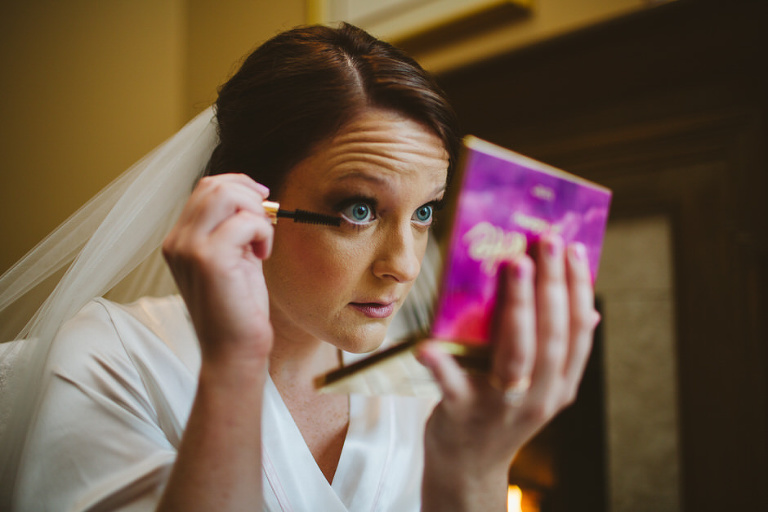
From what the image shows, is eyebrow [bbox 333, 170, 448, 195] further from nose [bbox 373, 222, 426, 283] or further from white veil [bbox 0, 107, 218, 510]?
white veil [bbox 0, 107, 218, 510]

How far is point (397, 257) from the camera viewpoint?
66 cm

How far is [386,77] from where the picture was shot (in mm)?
761

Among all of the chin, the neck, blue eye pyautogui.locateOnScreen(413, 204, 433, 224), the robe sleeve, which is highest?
blue eye pyautogui.locateOnScreen(413, 204, 433, 224)

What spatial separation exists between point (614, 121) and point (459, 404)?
3.96 ft

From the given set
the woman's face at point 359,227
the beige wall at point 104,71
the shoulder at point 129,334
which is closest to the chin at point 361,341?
the woman's face at point 359,227

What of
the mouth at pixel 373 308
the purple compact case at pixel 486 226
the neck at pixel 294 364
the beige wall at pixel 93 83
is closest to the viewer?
the purple compact case at pixel 486 226

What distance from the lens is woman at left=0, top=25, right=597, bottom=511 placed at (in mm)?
492

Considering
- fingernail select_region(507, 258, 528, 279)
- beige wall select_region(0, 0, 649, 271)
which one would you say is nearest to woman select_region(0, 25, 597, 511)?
fingernail select_region(507, 258, 528, 279)

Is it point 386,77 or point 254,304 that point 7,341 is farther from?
point 386,77

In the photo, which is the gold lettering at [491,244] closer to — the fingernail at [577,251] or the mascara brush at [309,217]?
the fingernail at [577,251]

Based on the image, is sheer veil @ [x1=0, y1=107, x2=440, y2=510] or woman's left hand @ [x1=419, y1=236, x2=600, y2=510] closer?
woman's left hand @ [x1=419, y1=236, x2=600, y2=510]

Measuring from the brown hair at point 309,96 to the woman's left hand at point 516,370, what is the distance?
376 millimetres

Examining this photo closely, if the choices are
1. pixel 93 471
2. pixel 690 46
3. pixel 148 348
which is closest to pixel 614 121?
pixel 690 46

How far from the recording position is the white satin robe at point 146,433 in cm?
62
